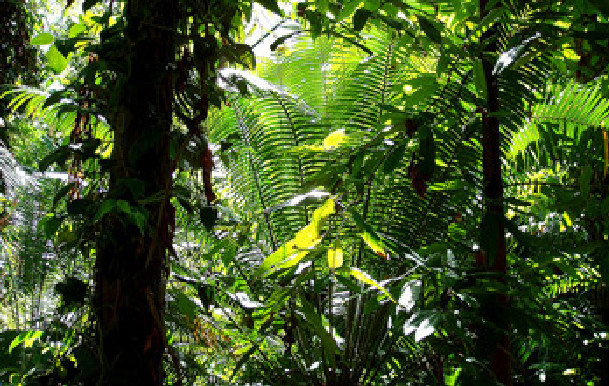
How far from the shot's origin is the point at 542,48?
1120mm

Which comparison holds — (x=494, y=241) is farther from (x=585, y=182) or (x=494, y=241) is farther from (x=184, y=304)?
(x=184, y=304)

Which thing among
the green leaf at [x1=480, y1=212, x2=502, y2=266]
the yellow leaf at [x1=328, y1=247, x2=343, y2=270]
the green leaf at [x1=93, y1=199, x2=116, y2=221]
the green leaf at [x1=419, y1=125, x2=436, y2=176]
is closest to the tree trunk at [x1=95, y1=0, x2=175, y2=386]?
the green leaf at [x1=93, y1=199, x2=116, y2=221]

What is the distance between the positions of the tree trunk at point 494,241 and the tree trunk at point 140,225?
67 centimetres

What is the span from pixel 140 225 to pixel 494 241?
70 cm

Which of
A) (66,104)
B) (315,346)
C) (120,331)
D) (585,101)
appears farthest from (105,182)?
(585,101)

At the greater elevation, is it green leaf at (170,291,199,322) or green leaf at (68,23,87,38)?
green leaf at (68,23,87,38)

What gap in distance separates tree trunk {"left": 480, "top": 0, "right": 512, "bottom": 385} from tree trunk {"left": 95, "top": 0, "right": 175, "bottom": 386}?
67cm

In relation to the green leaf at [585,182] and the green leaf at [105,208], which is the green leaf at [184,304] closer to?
the green leaf at [105,208]

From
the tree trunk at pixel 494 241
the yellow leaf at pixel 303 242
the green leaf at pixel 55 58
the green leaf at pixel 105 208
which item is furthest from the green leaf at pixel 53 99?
the tree trunk at pixel 494 241

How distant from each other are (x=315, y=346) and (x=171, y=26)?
1420 millimetres

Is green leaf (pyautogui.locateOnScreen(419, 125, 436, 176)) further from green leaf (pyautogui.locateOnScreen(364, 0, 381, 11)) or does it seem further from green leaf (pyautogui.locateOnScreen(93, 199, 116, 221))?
green leaf (pyautogui.locateOnScreen(93, 199, 116, 221))

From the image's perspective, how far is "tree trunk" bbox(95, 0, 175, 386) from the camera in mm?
998

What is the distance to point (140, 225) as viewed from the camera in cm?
93

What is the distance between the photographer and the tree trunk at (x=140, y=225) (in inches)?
39.3
